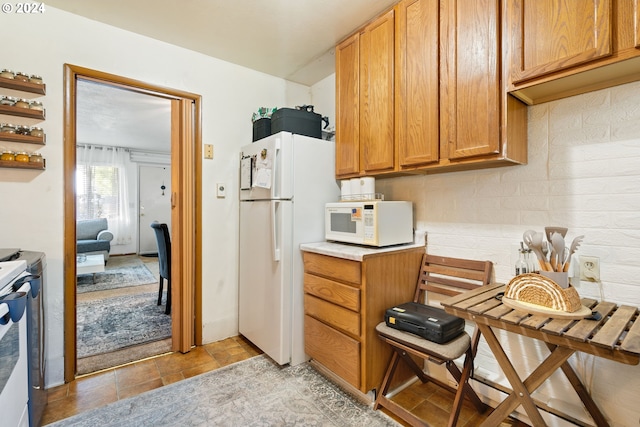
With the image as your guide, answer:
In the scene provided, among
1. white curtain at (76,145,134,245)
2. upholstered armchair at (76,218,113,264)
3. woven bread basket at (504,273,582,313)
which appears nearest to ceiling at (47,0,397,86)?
woven bread basket at (504,273,582,313)

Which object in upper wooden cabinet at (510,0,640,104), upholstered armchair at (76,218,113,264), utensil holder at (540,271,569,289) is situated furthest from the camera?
upholstered armchair at (76,218,113,264)

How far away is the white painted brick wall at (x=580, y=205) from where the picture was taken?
4.17ft

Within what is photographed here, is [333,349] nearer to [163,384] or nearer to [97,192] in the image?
[163,384]

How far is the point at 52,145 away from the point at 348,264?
200cm

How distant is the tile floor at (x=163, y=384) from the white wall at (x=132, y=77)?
190 mm

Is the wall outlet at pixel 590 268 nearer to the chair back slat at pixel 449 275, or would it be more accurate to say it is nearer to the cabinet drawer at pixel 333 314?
the chair back slat at pixel 449 275

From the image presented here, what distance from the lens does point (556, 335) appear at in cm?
100

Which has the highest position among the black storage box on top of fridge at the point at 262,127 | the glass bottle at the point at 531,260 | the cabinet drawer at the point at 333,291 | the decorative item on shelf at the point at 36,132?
the black storage box on top of fridge at the point at 262,127

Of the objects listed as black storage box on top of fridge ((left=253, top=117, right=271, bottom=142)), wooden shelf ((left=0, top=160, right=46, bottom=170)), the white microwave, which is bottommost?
the white microwave

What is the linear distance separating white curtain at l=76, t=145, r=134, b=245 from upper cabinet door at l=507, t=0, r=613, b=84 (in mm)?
7093

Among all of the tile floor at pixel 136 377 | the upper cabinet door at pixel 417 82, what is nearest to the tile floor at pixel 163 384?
the tile floor at pixel 136 377

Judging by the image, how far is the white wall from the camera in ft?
5.93

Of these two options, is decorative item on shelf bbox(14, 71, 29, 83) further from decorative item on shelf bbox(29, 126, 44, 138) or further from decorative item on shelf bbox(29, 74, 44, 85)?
decorative item on shelf bbox(29, 126, 44, 138)

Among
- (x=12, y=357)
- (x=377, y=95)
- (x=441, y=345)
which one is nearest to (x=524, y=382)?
(x=441, y=345)
